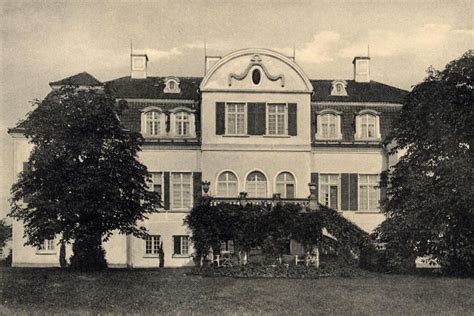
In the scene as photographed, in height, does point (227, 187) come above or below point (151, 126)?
below

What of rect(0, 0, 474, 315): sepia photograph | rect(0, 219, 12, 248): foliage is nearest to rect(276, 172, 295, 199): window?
rect(0, 0, 474, 315): sepia photograph

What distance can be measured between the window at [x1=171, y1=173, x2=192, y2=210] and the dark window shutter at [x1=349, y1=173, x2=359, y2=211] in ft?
24.8

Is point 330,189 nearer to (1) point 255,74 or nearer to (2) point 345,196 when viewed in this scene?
(2) point 345,196

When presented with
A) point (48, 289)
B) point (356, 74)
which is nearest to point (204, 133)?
point (356, 74)

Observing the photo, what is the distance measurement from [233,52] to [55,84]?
8.62 meters

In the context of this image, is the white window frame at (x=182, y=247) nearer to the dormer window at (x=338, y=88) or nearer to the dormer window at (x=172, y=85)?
the dormer window at (x=172, y=85)

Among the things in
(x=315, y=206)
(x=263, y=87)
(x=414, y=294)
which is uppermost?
(x=263, y=87)

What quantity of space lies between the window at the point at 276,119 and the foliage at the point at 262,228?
6.23m

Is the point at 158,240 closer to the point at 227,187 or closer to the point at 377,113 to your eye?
the point at 227,187

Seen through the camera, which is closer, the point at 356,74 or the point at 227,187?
the point at 227,187

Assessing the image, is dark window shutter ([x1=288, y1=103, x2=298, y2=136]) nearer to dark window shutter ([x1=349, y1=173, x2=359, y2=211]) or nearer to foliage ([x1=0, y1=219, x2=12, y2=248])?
dark window shutter ([x1=349, y1=173, x2=359, y2=211])

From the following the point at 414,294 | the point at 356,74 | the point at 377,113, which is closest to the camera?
the point at 414,294

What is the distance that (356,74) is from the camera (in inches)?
1463

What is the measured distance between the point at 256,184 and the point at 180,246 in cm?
461
